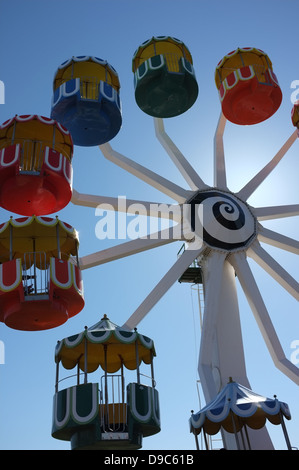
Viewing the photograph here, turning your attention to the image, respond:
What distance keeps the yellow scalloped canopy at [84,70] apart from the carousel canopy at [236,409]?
10183 millimetres

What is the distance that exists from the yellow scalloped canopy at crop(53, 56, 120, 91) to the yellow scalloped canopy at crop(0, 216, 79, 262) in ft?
17.3

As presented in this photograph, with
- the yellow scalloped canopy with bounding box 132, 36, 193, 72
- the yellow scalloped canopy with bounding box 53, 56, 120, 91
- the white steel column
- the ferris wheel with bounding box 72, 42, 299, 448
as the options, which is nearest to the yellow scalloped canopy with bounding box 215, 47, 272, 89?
the ferris wheel with bounding box 72, 42, 299, 448

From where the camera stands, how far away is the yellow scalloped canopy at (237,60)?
63.7 feet

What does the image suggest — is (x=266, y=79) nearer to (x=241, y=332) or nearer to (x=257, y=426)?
(x=241, y=332)

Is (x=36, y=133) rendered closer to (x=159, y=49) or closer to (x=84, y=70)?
(x=84, y=70)

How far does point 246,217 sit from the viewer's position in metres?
21.0

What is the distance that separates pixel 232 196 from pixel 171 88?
5.34 meters

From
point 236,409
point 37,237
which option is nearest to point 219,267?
point 37,237

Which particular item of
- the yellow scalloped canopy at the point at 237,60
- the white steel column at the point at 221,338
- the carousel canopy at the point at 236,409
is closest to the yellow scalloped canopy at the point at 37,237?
Answer: the white steel column at the point at 221,338

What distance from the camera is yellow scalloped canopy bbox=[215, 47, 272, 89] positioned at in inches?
765

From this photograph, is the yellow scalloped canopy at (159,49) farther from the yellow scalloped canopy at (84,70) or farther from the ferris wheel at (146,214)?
the yellow scalloped canopy at (84,70)
